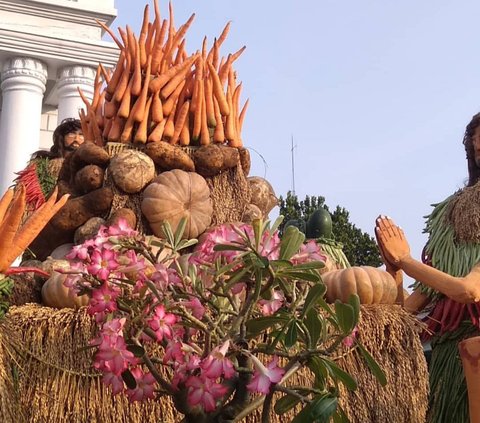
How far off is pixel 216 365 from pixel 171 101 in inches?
92.1

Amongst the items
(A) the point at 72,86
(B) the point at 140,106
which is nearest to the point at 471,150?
(B) the point at 140,106

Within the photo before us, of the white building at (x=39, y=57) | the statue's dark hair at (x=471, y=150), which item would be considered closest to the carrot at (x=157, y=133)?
the statue's dark hair at (x=471, y=150)

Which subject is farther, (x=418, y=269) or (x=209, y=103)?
(x=209, y=103)

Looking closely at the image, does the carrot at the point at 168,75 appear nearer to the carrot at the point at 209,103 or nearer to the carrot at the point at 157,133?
the carrot at the point at 209,103

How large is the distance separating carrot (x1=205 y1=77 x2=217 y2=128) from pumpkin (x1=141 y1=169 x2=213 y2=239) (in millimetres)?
402

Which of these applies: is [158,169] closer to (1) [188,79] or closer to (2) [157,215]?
(2) [157,215]

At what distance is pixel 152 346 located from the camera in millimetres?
2818

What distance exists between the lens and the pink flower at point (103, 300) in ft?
6.88

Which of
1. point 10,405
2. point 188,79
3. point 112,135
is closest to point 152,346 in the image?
point 10,405

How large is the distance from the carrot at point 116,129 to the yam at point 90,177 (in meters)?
0.21

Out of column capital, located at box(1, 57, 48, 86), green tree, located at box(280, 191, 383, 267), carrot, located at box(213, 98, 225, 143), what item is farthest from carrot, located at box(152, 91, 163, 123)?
green tree, located at box(280, 191, 383, 267)

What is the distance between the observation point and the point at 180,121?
3996 millimetres

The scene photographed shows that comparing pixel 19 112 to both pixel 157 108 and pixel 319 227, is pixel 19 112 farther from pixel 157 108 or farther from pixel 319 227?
pixel 157 108

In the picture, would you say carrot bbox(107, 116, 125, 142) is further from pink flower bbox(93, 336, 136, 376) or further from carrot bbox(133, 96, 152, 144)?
pink flower bbox(93, 336, 136, 376)
